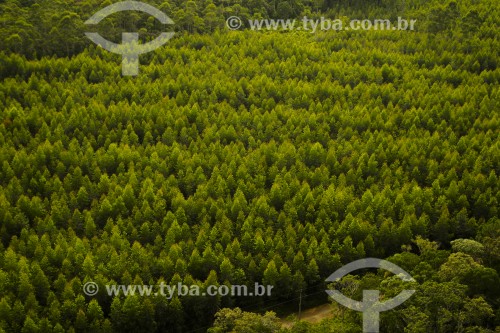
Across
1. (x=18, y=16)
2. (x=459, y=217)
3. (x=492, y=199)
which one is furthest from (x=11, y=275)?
(x=18, y=16)

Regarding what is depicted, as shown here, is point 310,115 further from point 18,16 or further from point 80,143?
point 18,16
